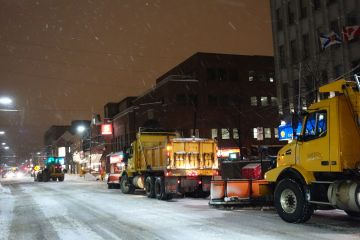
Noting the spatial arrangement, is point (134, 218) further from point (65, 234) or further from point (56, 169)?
point (56, 169)

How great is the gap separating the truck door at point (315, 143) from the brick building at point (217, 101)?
45.8 metres

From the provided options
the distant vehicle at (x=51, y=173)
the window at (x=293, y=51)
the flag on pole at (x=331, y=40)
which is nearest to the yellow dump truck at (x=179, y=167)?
the flag on pole at (x=331, y=40)

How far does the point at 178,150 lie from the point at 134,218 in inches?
320

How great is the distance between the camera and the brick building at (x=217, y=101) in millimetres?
60188

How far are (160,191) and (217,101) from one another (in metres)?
42.4

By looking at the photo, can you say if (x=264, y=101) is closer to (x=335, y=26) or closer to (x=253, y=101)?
(x=253, y=101)

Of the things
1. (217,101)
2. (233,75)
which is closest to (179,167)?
(217,101)

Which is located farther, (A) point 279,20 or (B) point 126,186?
(A) point 279,20

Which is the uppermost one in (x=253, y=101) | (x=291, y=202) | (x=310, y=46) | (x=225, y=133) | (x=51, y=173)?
(x=310, y=46)

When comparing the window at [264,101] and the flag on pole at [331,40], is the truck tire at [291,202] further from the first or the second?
the window at [264,101]

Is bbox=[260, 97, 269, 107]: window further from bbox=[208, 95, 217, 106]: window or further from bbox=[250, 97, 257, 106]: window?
bbox=[208, 95, 217, 106]: window

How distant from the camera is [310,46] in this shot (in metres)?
36.3

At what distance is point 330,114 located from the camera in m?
11.6

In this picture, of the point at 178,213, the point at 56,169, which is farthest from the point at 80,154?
the point at 178,213
